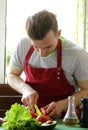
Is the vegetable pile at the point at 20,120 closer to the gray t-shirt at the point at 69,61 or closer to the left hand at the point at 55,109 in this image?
the left hand at the point at 55,109

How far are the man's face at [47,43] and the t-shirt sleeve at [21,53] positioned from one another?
0.20 m

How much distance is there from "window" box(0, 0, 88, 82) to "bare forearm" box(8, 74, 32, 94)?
0.77 m

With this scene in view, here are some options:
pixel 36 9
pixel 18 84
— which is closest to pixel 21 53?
pixel 18 84

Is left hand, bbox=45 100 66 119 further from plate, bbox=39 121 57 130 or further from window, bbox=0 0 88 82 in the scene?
window, bbox=0 0 88 82

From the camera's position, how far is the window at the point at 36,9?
252cm

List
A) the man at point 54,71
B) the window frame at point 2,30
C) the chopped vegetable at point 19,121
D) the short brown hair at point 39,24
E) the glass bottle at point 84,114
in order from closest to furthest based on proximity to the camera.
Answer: the chopped vegetable at point 19,121 < the glass bottle at point 84,114 < the short brown hair at point 39,24 < the man at point 54,71 < the window frame at point 2,30

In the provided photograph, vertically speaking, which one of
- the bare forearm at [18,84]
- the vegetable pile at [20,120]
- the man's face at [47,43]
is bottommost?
the vegetable pile at [20,120]

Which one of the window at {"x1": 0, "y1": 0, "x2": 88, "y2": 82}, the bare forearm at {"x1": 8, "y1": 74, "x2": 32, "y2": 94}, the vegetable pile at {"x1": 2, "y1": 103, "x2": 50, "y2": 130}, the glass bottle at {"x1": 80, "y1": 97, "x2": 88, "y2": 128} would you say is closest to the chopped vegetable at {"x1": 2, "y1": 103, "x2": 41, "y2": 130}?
the vegetable pile at {"x1": 2, "y1": 103, "x2": 50, "y2": 130}

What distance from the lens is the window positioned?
2.52m

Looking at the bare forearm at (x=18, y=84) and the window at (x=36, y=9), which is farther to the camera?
the window at (x=36, y=9)

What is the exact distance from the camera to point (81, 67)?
1613 millimetres

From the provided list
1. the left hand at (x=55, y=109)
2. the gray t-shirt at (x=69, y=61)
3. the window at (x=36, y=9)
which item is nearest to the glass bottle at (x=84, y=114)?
the left hand at (x=55, y=109)

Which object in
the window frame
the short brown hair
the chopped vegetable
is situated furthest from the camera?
the window frame

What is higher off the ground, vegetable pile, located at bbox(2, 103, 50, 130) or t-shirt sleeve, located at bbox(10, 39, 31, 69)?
A: t-shirt sleeve, located at bbox(10, 39, 31, 69)
